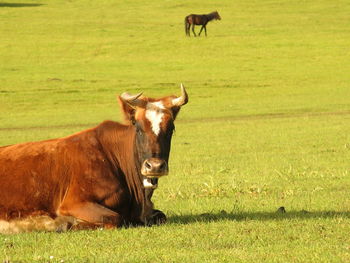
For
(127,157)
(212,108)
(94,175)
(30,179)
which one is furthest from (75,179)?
(212,108)

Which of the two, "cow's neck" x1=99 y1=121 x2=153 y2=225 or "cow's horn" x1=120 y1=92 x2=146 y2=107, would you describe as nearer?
"cow's horn" x1=120 y1=92 x2=146 y2=107

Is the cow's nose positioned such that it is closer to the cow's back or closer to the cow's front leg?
the cow's front leg

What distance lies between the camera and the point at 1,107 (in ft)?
107

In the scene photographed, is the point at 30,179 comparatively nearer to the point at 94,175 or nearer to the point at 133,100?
the point at 94,175

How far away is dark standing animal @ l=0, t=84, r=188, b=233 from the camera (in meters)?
8.46

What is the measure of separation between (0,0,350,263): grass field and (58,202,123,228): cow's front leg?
6.2 inches

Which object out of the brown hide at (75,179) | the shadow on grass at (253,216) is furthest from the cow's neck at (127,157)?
the shadow on grass at (253,216)

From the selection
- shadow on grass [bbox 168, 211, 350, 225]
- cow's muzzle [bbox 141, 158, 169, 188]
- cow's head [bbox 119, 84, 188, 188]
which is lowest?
shadow on grass [bbox 168, 211, 350, 225]

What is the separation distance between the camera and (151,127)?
8.55 m

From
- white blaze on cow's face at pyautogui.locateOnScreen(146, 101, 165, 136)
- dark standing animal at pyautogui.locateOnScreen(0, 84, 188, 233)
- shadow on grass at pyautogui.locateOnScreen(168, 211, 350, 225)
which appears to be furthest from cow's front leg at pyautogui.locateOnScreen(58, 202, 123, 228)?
white blaze on cow's face at pyautogui.locateOnScreen(146, 101, 165, 136)

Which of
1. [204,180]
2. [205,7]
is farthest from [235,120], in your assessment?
[205,7]

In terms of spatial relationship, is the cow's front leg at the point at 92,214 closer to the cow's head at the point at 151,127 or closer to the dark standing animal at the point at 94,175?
the dark standing animal at the point at 94,175

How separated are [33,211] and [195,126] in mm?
17220

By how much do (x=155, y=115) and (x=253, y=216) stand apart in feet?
5.27
